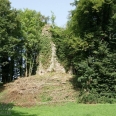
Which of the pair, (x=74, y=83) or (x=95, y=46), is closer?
(x=95, y=46)

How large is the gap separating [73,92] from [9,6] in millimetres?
17831

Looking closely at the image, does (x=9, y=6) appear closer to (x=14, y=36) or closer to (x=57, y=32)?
(x=14, y=36)

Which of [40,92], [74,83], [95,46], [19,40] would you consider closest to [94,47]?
[95,46]

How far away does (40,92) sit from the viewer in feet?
102

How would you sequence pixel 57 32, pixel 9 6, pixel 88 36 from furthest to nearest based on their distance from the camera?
1. pixel 57 32
2. pixel 9 6
3. pixel 88 36

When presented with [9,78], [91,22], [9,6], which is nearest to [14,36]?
[9,6]

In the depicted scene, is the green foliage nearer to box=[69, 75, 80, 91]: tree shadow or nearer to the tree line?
box=[69, 75, 80, 91]: tree shadow

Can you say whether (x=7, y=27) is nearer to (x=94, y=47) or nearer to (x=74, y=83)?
(x=74, y=83)

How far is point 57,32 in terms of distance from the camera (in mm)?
44375

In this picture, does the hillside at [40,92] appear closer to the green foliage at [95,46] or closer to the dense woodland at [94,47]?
the dense woodland at [94,47]

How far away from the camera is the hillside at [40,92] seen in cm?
2928

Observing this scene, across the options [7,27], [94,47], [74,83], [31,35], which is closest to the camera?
[94,47]

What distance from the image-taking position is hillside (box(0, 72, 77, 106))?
2928 centimetres

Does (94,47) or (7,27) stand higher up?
(7,27)
